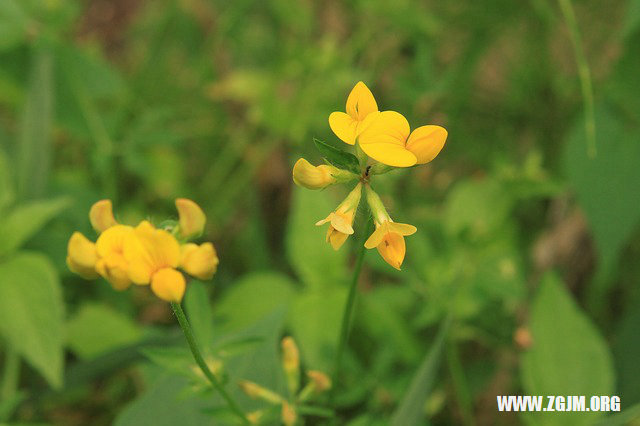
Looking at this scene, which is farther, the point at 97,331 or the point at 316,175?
the point at 97,331

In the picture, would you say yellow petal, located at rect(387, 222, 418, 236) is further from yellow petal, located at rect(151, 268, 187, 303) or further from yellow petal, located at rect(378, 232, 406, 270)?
yellow petal, located at rect(151, 268, 187, 303)

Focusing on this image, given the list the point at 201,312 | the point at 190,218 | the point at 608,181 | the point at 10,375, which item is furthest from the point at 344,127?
the point at 10,375

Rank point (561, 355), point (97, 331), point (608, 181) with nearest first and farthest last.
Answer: point (561, 355)
point (608, 181)
point (97, 331)

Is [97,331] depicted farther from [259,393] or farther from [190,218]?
[190,218]

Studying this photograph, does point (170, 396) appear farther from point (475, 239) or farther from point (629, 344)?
point (629, 344)

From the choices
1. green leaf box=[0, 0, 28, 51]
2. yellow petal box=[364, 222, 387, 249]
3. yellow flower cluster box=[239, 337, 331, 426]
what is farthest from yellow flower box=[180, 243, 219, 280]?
green leaf box=[0, 0, 28, 51]

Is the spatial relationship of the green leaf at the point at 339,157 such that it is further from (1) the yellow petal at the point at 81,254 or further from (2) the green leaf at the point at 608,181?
(2) the green leaf at the point at 608,181
